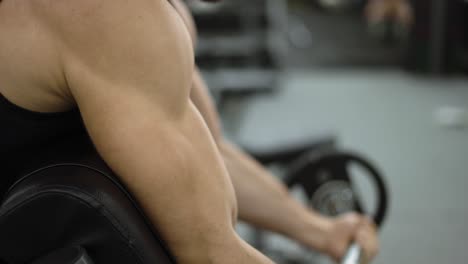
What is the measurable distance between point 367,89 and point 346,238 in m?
3.22

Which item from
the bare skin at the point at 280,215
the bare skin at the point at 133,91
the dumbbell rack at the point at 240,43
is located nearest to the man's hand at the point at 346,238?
the bare skin at the point at 280,215

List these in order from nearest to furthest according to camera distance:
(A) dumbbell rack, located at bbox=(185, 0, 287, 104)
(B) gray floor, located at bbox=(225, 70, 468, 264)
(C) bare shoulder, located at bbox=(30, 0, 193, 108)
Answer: (C) bare shoulder, located at bbox=(30, 0, 193, 108)
(B) gray floor, located at bbox=(225, 70, 468, 264)
(A) dumbbell rack, located at bbox=(185, 0, 287, 104)

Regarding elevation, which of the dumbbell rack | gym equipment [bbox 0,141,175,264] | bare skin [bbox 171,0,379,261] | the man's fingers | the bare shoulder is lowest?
the dumbbell rack

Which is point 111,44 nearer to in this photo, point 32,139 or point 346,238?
point 32,139

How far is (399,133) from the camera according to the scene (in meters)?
3.06

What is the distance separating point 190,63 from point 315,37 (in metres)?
4.62

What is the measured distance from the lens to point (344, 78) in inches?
179

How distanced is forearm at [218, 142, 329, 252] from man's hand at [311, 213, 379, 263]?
0.01 m

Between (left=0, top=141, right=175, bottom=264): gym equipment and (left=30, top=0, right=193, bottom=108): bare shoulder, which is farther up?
(left=30, top=0, right=193, bottom=108): bare shoulder

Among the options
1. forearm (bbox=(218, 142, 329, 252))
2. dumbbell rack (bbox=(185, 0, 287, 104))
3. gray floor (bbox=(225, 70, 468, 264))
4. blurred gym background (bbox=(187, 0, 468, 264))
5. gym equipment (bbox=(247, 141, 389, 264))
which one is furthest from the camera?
dumbbell rack (bbox=(185, 0, 287, 104))

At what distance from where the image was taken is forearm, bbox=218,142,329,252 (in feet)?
3.33

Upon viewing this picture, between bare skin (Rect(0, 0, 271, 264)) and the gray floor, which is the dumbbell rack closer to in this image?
the gray floor

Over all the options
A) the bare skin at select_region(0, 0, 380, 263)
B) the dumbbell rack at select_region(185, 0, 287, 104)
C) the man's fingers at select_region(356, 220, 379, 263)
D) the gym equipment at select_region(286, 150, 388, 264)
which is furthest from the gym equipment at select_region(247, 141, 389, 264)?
the dumbbell rack at select_region(185, 0, 287, 104)

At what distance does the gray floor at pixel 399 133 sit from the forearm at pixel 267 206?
2.44ft
